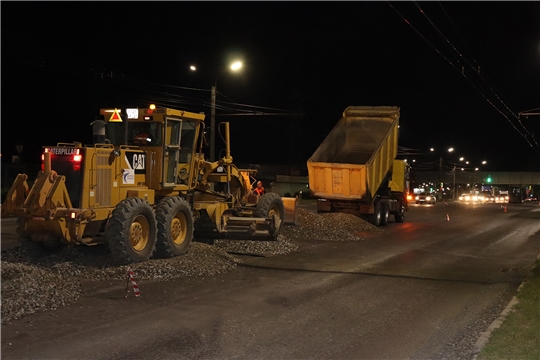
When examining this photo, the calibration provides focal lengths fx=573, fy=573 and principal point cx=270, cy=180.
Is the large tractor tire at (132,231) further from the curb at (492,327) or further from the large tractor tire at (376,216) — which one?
the large tractor tire at (376,216)

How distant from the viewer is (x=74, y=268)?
11125mm

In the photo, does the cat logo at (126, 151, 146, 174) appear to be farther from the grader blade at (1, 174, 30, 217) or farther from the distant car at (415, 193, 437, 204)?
the distant car at (415, 193, 437, 204)

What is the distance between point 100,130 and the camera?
1245cm

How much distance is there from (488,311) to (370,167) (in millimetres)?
12719

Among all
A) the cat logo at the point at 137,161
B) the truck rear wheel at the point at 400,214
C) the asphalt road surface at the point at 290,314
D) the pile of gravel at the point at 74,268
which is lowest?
the asphalt road surface at the point at 290,314

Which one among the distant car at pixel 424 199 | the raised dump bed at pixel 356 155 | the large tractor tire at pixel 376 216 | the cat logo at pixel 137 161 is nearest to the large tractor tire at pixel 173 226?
the cat logo at pixel 137 161

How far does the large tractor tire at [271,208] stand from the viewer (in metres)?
16.4

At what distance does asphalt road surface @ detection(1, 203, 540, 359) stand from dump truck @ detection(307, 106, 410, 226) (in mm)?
7926

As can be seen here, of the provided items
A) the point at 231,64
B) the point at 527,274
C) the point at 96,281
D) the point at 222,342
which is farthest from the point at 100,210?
the point at 231,64

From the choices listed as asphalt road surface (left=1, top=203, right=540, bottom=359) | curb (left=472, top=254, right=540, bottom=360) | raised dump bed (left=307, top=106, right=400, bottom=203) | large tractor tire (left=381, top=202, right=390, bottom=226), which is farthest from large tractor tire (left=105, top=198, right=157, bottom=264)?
large tractor tire (left=381, top=202, right=390, bottom=226)

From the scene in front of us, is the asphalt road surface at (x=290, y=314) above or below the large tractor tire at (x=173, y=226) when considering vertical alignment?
below

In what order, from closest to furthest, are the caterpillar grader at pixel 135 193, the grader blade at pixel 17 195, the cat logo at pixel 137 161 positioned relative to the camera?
the caterpillar grader at pixel 135 193 < the grader blade at pixel 17 195 < the cat logo at pixel 137 161

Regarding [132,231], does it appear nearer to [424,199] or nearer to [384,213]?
[384,213]

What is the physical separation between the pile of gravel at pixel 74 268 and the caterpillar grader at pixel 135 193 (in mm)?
370
